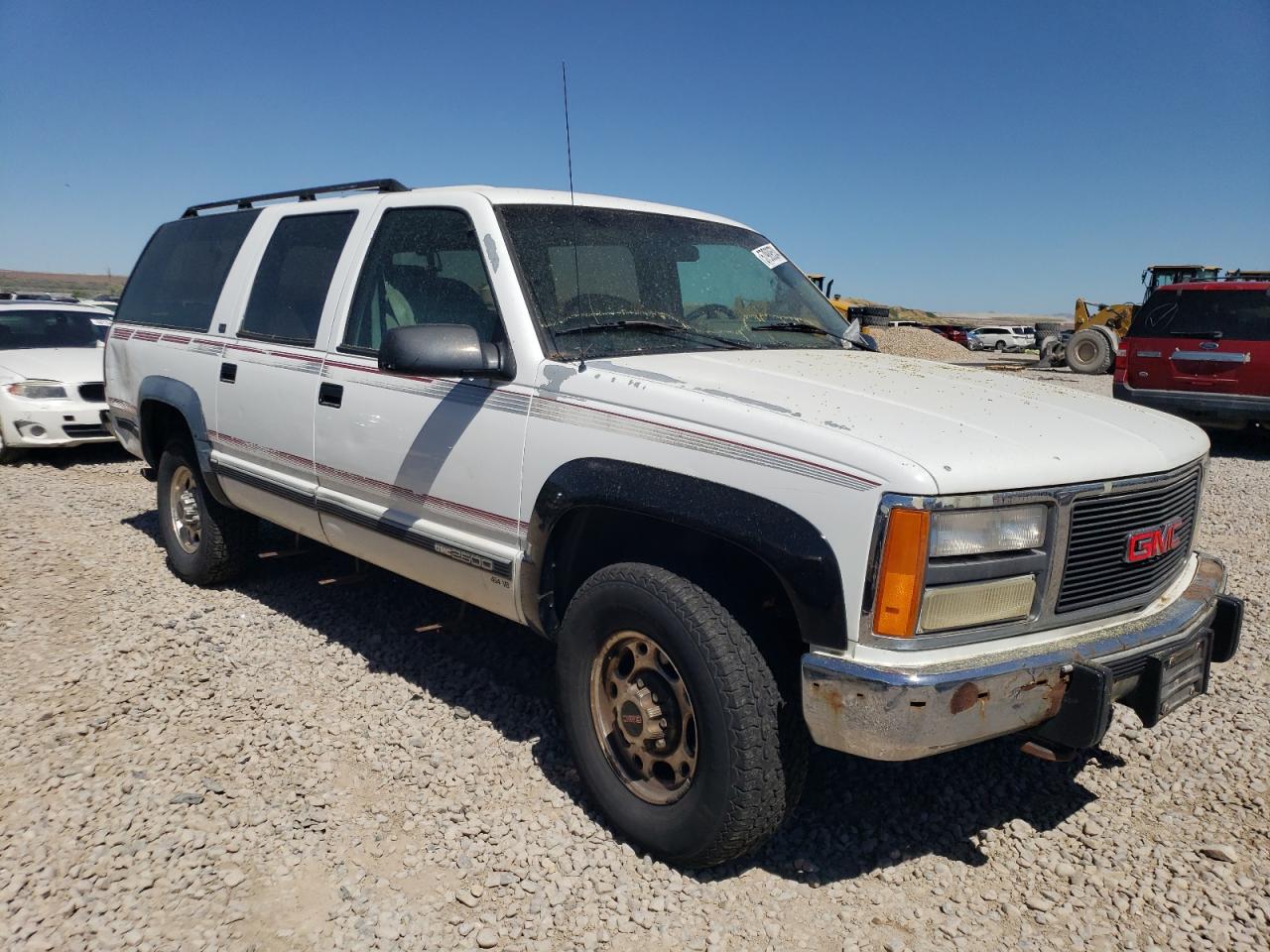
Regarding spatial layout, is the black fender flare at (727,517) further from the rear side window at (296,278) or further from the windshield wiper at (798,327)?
the rear side window at (296,278)

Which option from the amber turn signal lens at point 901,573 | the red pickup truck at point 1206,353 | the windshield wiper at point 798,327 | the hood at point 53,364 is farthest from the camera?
the red pickup truck at point 1206,353

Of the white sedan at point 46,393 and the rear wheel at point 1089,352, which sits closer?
the white sedan at point 46,393

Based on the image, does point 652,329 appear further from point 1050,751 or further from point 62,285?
point 62,285

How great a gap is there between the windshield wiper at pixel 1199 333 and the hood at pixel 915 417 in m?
8.15

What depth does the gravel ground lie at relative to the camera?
264 cm

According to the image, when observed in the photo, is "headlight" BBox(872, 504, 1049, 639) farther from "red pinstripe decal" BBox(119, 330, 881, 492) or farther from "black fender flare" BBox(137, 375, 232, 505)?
"black fender flare" BBox(137, 375, 232, 505)

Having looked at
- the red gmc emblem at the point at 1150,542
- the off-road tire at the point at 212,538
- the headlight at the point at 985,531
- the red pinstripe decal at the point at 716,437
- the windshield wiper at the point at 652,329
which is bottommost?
the off-road tire at the point at 212,538

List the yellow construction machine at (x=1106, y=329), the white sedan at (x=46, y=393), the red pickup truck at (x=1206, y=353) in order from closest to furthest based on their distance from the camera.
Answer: the white sedan at (x=46, y=393)
the red pickup truck at (x=1206, y=353)
the yellow construction machine at (x=1106, y=329)

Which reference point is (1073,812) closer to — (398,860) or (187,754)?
(398,860)

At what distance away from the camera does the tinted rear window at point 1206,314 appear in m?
10.1

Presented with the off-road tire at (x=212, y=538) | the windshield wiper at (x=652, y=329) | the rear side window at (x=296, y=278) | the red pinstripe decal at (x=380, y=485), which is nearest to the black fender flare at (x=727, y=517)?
the red pinstripe decal at (x=380, y=485)

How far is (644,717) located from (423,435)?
136 centimetres

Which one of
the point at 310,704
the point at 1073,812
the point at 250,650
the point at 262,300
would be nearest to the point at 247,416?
the point at 262,300

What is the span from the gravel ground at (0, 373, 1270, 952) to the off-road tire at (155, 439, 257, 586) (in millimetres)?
611
